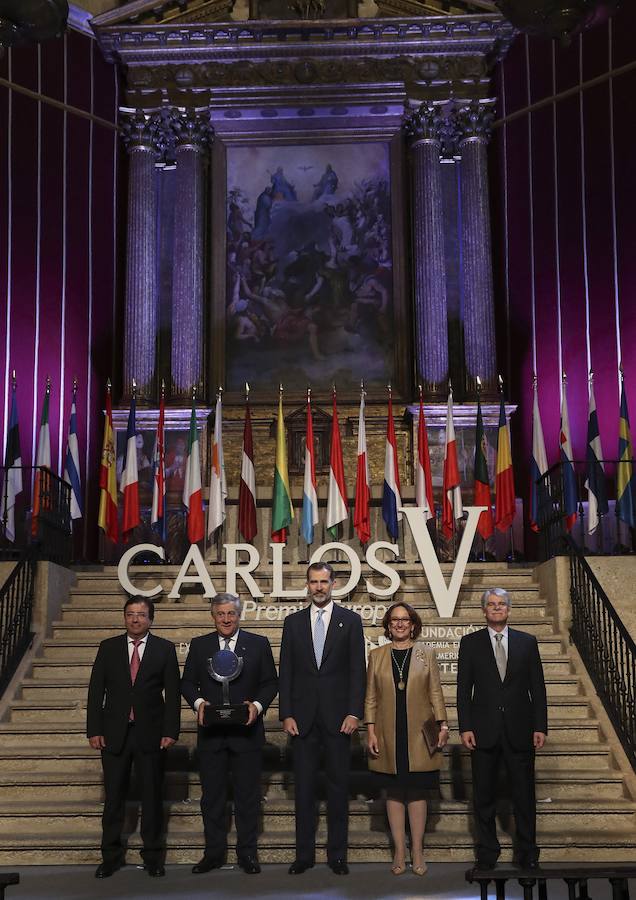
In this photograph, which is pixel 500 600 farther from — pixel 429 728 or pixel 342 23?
pixel 342 23

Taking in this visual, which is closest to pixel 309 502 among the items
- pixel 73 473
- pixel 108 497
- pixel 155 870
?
pixel 108 497

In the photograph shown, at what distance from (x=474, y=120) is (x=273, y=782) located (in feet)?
34.0

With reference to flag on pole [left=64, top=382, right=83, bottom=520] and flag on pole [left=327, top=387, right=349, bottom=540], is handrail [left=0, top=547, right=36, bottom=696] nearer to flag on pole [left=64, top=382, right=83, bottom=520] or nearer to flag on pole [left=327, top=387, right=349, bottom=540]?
flag on pole [left=64, top=382, right=83, bottom=520]

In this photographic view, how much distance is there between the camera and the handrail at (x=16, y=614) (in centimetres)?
874

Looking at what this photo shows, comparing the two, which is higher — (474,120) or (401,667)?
(474,120)

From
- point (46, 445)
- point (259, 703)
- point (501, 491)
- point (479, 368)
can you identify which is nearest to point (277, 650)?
point (259, 703)

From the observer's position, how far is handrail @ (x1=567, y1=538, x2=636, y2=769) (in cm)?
781

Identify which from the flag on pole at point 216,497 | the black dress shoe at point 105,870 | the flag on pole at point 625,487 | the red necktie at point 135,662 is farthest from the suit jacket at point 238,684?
the flag on pole at point 625,487

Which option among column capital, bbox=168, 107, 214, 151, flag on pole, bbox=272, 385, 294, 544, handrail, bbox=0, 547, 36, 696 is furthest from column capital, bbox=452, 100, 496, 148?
handrail, bbox=0, 547, 36, 696

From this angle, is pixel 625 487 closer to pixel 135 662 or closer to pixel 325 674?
pixel 325 674

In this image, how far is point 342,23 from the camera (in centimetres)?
1524

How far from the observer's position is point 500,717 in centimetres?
653

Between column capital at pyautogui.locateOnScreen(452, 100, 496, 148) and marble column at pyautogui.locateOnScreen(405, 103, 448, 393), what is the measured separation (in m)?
0.26

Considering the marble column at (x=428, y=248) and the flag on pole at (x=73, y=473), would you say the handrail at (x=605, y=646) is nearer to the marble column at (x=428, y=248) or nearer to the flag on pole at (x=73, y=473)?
the flag on pole at (x=73, y=473)
